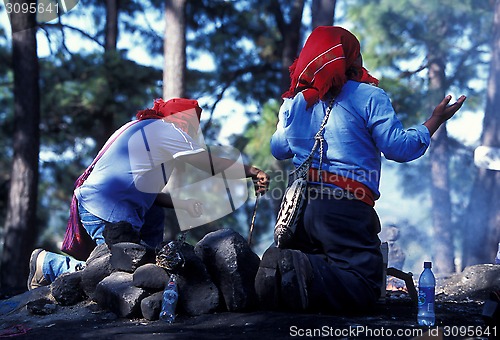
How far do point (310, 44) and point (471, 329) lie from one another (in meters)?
1.93

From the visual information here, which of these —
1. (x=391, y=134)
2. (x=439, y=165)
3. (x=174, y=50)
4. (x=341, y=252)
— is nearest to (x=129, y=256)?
(x=341, y=252)

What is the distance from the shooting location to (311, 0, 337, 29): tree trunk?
33.8ft

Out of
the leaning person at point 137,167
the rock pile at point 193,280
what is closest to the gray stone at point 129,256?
the rock pile at point 193,280

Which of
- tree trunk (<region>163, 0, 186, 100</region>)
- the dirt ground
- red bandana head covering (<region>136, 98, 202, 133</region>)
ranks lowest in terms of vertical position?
the dirt ground

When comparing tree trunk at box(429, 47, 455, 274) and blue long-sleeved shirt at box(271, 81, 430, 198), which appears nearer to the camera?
blue long-sleeved shirt at box(271, 81, 430, 198)

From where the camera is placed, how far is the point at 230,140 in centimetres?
1512

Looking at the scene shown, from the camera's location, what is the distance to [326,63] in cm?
421

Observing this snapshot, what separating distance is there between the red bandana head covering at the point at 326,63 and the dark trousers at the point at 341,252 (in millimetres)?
667

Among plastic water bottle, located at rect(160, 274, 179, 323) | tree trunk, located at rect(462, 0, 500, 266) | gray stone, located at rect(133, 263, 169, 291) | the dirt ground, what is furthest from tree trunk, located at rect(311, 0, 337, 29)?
plastic water bottle, located at rect(160, 274, 179, 323)

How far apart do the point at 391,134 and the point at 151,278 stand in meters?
1.75

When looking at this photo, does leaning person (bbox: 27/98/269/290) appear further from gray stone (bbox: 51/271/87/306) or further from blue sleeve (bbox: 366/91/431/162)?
blue sleeve (bbox: 366/91/431/162)

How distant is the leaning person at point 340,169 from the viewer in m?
4.00

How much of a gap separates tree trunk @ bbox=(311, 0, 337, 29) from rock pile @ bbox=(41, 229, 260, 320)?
6.42m

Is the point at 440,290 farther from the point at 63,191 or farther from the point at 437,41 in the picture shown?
the point at 63,191
